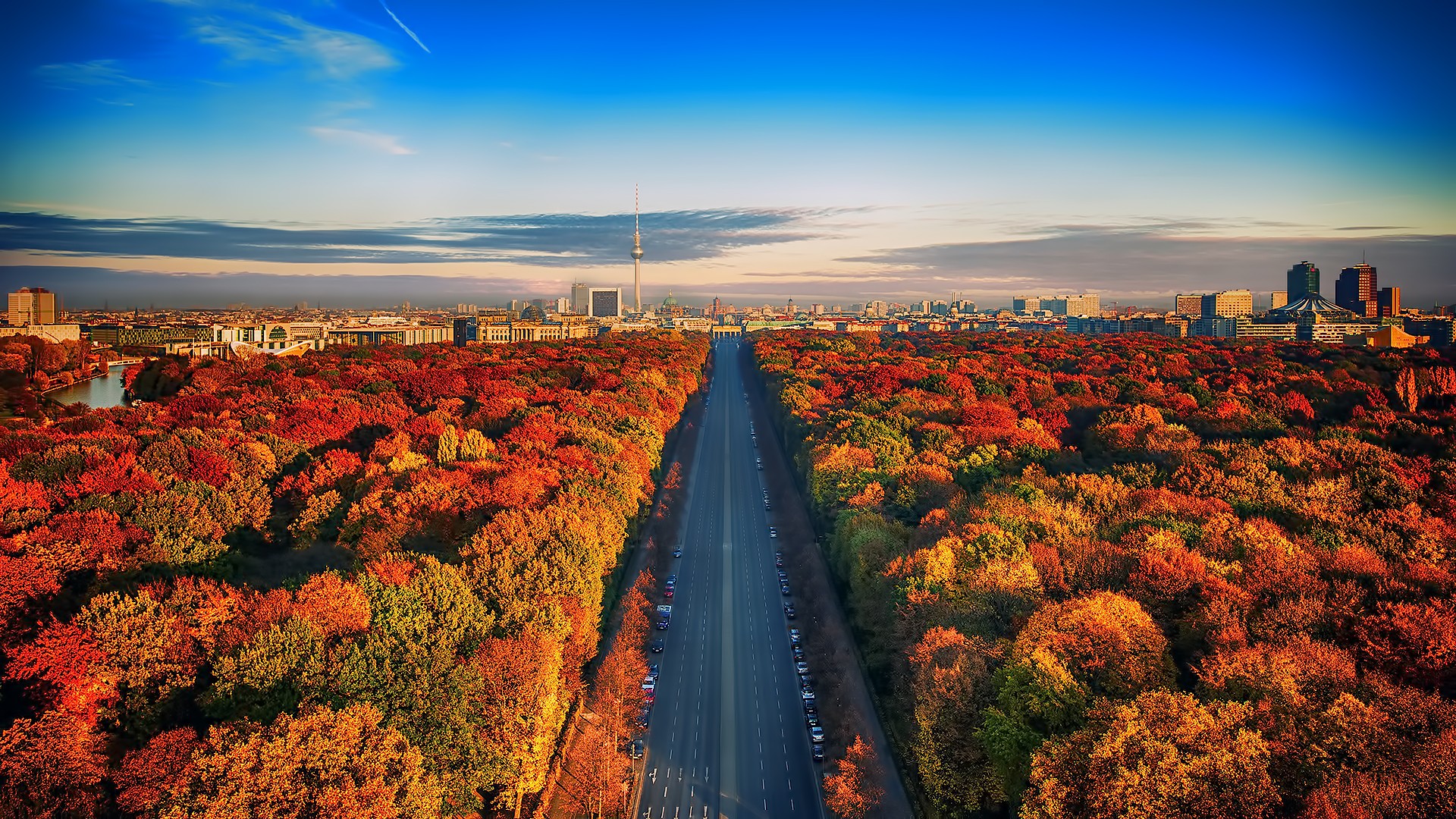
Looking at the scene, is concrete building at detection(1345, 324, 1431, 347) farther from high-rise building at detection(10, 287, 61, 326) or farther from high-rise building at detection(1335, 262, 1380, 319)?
high-rise building at detection(10, 287, 61, 326)

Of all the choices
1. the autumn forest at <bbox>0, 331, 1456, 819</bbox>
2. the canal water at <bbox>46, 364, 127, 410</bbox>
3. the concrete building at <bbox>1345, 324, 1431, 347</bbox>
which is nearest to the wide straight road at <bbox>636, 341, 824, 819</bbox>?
the autumn forest at <bbox>0, 331, 1456, 819</bbox>

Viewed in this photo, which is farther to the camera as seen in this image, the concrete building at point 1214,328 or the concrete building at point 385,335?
the concrete building at point 385,335

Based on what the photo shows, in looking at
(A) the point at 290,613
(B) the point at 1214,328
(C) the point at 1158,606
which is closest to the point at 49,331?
(A) the point at 290,613

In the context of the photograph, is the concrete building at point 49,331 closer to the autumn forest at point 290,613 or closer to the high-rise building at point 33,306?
the high-rise building at point 33,306

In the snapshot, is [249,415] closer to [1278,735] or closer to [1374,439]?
[1278,735]

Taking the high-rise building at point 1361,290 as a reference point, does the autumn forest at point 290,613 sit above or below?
below

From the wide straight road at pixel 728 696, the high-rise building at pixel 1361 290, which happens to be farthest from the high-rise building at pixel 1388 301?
the wide straight road at pixel 728 696
